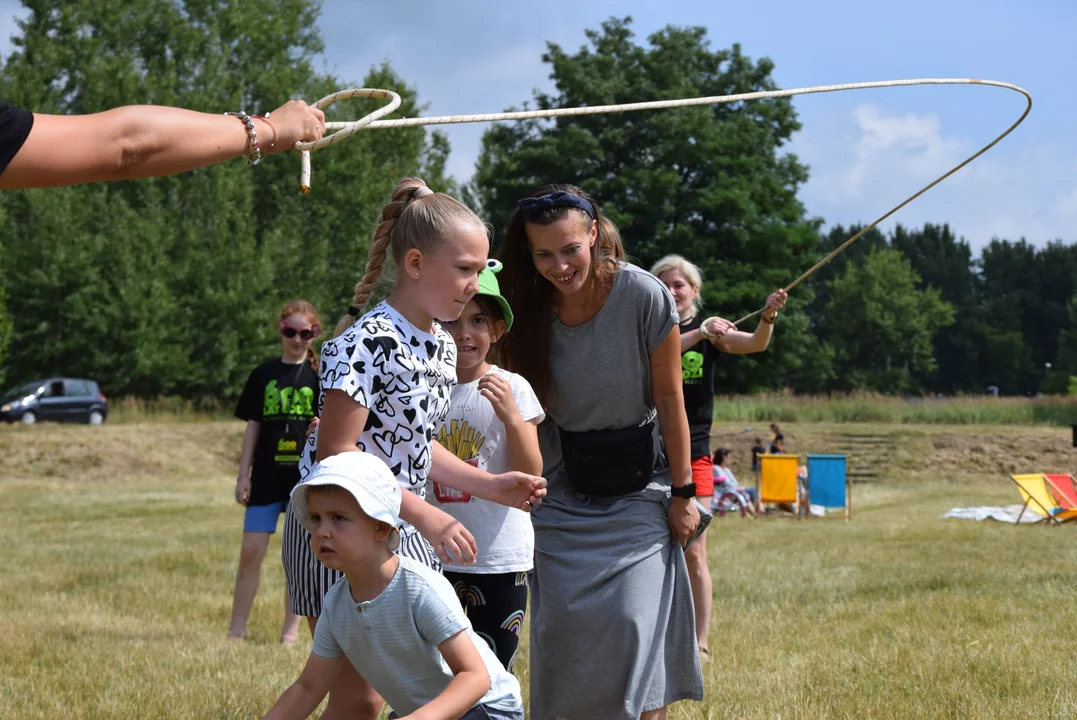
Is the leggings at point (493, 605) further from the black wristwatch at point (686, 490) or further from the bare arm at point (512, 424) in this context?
the black wristwatch at point (686, 490)

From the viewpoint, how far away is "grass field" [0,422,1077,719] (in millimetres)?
5055

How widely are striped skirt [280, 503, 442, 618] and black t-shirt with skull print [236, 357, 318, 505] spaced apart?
360cm

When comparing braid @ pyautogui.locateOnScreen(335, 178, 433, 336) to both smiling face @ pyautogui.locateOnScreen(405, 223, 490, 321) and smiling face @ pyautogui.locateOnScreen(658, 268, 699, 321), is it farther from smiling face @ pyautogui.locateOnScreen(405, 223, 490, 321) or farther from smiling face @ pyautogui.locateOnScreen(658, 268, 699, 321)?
smiling face @ pyautogui.locateOnScreen(658, 268, 699, 321)

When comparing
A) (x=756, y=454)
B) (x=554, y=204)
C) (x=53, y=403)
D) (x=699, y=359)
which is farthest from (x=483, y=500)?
(x=53, y=403)

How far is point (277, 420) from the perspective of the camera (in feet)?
23.9

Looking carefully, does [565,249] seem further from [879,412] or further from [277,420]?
[879,412]

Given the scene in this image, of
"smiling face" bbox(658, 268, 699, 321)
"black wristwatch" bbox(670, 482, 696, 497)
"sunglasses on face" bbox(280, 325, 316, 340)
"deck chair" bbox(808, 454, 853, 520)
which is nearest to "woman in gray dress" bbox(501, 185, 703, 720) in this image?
"black wristwatch" bbox(670, 482, 696, 497)

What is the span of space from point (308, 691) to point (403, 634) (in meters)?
0.29

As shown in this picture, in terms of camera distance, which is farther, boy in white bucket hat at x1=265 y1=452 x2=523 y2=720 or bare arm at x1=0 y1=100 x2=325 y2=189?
boy in white bucket hat at x1=265 y1=452 x2=523 y2=720

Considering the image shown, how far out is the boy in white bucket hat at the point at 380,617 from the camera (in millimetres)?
2924

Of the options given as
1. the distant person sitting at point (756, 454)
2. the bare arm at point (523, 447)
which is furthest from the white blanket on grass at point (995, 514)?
the bare arm at point (523, 447)

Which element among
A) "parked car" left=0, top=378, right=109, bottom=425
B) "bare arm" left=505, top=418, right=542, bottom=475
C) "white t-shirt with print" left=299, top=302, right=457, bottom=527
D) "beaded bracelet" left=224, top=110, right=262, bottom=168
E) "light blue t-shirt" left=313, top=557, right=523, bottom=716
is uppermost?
"beaded bracelet" left=224, top=110, right=262, bottom=168

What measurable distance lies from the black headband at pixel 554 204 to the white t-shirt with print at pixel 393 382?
33.1 inches

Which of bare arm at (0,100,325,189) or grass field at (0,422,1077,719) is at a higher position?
bare arm at (0,100,325,189)
